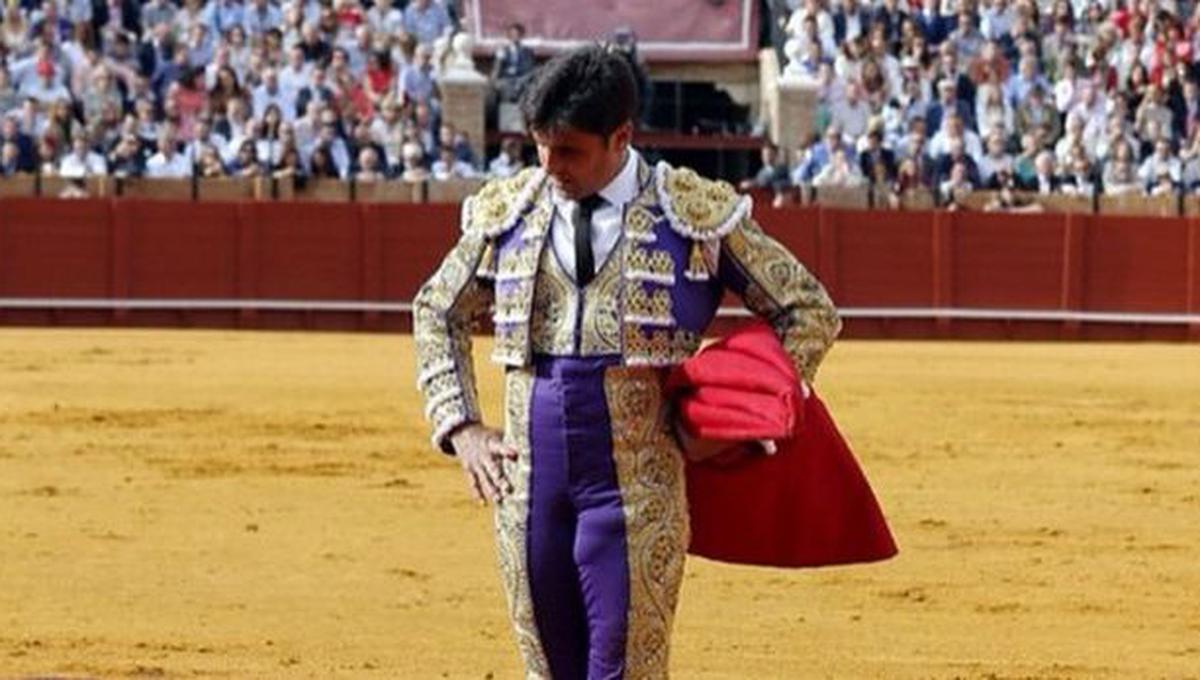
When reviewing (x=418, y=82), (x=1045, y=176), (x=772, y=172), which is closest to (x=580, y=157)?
(x=418, y=82)

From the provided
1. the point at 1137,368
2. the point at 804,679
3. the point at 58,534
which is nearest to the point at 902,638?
the point at 804,679

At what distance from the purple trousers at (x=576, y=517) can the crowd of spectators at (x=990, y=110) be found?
1553 cm

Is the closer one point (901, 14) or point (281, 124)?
point (281, 124)

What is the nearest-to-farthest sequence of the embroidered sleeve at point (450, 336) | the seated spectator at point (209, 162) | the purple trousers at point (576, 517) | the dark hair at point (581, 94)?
the dark hair at point (581, 94) → the purple trousers at point (576, 517) → the embroidered sleeve at point (450, 336) → the seated spectator at point (209, 162)

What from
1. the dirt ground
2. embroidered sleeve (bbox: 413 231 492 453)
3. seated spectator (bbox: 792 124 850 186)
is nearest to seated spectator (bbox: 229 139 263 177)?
the dirt ground

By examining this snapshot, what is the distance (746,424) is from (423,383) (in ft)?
1.75

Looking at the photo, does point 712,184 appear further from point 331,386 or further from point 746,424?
point 331,386

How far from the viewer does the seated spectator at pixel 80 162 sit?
64.7ft

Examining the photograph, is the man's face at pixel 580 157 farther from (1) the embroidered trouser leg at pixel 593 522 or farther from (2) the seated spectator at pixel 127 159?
(2) the seated spectator at pixel 127 159

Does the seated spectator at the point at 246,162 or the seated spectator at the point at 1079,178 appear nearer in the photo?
the seated spectator at the point at 246,162

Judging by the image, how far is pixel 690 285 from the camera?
4703 mm

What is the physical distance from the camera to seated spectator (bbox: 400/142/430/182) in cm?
2009

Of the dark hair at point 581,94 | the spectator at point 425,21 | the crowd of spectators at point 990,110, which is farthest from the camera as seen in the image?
the spectator at point 425,21

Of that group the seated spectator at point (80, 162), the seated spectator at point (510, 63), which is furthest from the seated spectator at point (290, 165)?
the seated spectator at point (510, 63)
